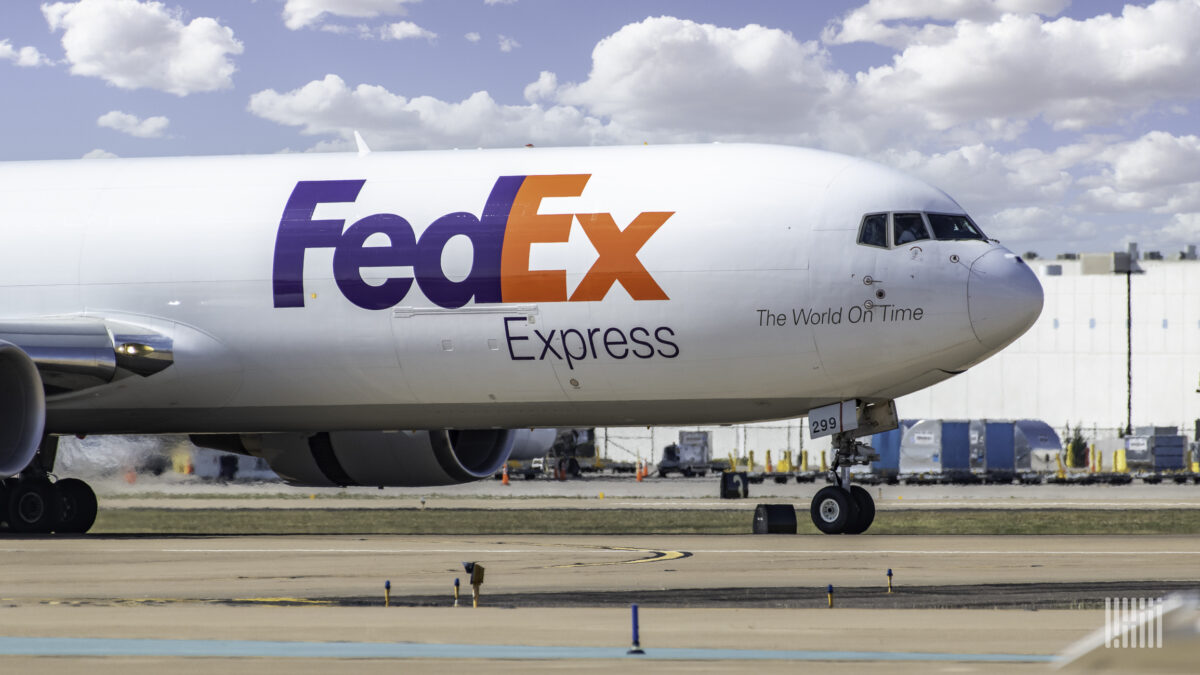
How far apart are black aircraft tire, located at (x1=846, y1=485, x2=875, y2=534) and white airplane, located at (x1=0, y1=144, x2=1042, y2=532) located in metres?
0.05

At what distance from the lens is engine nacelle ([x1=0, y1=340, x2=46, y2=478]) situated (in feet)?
66.9

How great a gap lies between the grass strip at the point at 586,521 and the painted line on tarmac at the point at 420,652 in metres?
14.3

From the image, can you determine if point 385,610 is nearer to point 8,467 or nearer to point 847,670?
point 847,670

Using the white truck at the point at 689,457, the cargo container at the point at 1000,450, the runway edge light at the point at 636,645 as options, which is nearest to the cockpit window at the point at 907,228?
the runway edge light at the point at 636,645

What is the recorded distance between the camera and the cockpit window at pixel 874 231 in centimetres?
2047

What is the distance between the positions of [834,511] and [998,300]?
11.6ft

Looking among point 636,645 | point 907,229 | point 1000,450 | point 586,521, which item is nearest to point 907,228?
point 907,229

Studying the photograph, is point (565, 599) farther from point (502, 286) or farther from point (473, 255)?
point (473, 255)

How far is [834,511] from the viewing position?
2039 cm

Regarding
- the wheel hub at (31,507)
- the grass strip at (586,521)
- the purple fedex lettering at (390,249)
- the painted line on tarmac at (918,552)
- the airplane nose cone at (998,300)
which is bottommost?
the grass strip at (586,521)

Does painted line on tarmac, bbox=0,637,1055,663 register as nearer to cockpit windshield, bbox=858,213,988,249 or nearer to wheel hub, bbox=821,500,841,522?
wheel hub, bbox=821,500,841,522

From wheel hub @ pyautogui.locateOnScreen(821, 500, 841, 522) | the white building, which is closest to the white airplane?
wheel hub @ pyautogui.locateOnScreen(821, 500, 841, 522)

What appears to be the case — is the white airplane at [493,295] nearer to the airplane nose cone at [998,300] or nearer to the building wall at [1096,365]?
the airplane nose cone at [998,300]

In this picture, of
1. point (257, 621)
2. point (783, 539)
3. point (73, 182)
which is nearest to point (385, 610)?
point (257, 621)
